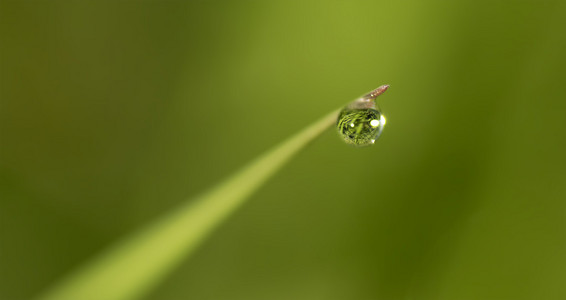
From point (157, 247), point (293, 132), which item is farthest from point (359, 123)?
point (157, 247)

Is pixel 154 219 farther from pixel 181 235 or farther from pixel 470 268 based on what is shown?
pixel 470 268

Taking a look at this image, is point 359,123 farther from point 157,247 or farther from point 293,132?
point 157,247
